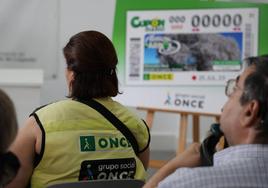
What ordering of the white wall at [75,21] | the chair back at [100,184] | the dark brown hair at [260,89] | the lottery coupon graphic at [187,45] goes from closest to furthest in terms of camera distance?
the dark brown hair at [260,89]
the chair back at [100,184]
the lottery coupon graphic at [187,45]
the white wall at [75,21]

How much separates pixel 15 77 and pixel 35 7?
892mm

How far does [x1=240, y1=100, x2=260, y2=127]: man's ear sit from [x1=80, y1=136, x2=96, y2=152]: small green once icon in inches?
24.4

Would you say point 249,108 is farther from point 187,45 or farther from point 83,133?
point 187,45

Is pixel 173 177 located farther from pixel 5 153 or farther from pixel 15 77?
pixel 15 77

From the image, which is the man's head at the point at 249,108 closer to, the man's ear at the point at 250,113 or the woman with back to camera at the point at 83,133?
the man's ear at the point at 250,113

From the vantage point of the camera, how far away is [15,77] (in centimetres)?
363

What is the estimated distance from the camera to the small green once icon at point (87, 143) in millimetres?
1586

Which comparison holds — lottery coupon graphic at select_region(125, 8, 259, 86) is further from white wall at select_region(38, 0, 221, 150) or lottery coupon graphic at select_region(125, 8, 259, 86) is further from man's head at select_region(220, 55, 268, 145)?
man's head at select_region(220, 55, 268, 145)

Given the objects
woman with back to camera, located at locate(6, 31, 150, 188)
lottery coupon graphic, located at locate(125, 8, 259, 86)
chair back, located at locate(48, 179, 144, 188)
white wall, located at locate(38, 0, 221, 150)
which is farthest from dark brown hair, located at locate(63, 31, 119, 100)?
white wall, located at locate(38, 0, 221, 150)

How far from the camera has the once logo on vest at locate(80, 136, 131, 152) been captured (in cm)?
159

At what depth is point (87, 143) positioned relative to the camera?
1597mm

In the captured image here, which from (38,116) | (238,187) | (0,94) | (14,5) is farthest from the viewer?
(14,5)

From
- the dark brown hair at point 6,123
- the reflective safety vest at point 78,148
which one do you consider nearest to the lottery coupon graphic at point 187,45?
the reflective safety vest at point 78,148

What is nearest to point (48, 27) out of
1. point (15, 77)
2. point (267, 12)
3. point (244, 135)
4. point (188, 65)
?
point (15, 77)
